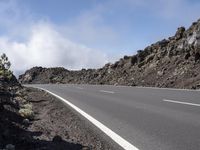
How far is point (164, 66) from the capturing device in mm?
40969

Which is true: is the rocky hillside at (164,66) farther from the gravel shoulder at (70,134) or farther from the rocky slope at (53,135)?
the rocky slope at (53,135)

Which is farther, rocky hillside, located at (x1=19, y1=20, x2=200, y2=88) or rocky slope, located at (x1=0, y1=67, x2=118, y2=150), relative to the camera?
rocky hillside, located at (x1=19, y1=20, x2=200, y2=88)

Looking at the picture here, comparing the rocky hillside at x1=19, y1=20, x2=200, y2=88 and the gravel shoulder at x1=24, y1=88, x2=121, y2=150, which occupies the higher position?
the rocky hillside at x1=19, y1=20, x2=200, y2=88

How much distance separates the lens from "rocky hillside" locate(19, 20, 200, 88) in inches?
1388

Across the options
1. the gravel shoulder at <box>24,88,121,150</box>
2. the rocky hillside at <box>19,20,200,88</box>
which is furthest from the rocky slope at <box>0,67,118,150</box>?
the rocky hillside at <box>19,20,200,88</box>

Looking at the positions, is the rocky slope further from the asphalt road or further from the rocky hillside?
the rocky hillside

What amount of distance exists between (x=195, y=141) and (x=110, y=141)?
182 cm

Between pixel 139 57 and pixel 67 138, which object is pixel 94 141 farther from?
pixel 139 57

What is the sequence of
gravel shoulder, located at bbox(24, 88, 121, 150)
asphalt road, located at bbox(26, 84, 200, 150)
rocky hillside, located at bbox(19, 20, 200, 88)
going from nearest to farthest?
1. asphalt road, located at bbox(26, 84, 200, 150)
2. gravel shoulder, located at bbox(24, 88, 121, 150)
3. rocky hillside, located at bbox(19, 20, 200, 88)

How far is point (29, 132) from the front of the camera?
35.7ft

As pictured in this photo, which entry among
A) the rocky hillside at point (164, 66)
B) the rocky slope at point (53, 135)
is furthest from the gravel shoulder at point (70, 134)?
the rocky hillside at point (164, 66)

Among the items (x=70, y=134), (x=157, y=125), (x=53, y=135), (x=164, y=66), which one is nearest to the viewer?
(x=53, y=135)

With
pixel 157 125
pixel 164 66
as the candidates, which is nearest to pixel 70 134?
pixel 157 125

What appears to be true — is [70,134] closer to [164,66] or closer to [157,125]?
[157,125]
